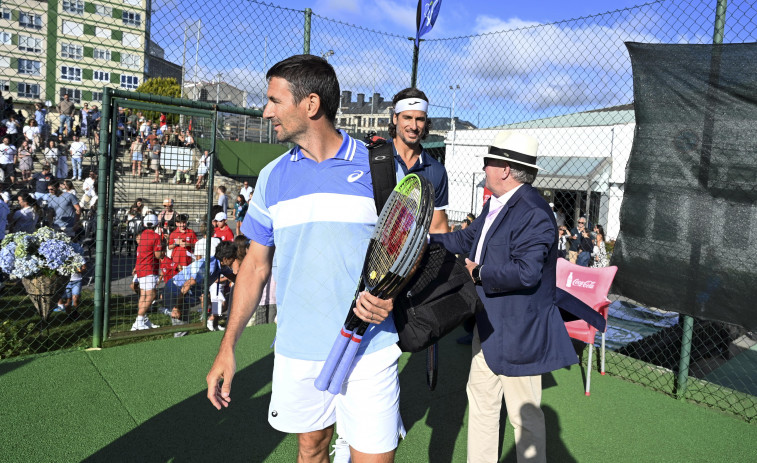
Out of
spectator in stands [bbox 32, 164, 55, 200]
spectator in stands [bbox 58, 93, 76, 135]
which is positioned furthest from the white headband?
spectator in stands [bbox 58, 93, 76, 135]

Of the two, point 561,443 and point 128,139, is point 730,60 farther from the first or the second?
point 128,139

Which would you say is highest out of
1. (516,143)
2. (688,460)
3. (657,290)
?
(516,143)

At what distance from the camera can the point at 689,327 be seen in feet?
14.6

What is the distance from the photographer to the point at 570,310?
3.10 meters

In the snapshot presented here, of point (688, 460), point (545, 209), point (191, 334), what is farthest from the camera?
point (191, 334)

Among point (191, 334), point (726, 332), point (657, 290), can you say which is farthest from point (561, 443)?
point (191, 334)

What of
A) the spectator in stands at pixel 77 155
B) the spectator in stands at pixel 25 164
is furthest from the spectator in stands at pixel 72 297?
the spectator in stands at pixel 77 155

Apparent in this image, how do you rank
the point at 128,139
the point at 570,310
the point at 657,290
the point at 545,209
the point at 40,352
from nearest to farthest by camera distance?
the point at 545,209
the point at 570,310
the point at 657,290
the point at 40,352
the point at 128,139

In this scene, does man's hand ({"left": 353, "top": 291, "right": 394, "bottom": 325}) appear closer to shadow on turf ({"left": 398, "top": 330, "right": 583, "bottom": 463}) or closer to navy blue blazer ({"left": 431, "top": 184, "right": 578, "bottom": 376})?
navy blue blazer ({"left": 431, "top": 184, "right": 578, "bottom": 376})

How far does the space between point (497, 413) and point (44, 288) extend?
538 centimetres

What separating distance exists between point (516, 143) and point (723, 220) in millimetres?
2251

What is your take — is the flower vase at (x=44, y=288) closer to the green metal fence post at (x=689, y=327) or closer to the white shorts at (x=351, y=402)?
the white shorts at (x=351, y=402)

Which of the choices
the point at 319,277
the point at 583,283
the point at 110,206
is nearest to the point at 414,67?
the point at 583,283

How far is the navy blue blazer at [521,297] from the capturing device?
2725 millimetres
